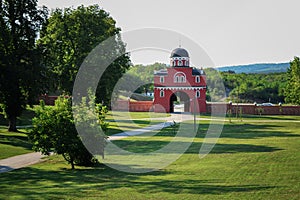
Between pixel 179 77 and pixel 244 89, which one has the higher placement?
pixel 244 89

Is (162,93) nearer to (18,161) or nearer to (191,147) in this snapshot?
(191,147)

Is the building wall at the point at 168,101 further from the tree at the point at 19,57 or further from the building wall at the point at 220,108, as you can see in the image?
the tree at the point at 19,57

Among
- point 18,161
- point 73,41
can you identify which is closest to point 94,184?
point 18,161

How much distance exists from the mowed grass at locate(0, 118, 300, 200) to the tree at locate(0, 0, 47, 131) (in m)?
10.3

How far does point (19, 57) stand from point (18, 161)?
13164 mm

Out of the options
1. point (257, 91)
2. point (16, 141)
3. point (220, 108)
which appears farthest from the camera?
point (257, 91)

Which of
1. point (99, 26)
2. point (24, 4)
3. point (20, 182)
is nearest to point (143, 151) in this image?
point (20, 182)

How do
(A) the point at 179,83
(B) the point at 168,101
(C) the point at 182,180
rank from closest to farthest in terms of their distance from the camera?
1. (C) the point at 182,180
2. (A) the point at 179,83
3. (B) the point at 168,101

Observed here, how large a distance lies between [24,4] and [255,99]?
249 feet

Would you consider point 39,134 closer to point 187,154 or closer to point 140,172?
point 140,172

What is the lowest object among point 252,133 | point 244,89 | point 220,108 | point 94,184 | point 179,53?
point 94,184

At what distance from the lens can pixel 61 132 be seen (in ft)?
62.3

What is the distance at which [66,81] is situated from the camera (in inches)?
1507

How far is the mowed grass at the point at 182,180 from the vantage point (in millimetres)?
13391
